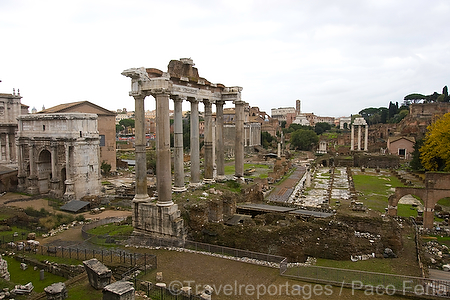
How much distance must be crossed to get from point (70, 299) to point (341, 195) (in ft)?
104

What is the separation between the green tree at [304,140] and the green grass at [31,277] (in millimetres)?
85479

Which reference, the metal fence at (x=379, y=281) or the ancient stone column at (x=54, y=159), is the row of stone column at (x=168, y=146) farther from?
the ancient stone column at (x=54, y=159)

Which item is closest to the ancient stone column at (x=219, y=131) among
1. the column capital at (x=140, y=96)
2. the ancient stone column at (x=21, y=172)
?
the column capital at (x=140, y=96)

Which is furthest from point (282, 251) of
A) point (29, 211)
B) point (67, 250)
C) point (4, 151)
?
point (4, 151)

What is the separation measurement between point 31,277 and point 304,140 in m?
86.1

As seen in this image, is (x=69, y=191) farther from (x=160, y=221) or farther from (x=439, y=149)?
(x=439, y=149)

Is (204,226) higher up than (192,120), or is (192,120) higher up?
(192,120)

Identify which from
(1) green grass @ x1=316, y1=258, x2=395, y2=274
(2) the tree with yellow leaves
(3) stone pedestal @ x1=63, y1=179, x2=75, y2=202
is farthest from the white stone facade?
(2) the tree with yellow leaves

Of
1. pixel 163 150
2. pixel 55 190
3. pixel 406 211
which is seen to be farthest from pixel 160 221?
pixel 55 190

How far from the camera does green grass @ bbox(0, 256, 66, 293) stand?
1305 cm

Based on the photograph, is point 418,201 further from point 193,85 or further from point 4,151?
point 4,151

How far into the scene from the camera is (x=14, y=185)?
1501 inches

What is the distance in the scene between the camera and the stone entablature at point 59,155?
33.0m

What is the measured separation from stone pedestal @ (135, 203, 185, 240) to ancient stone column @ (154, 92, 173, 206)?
35 centimetres
